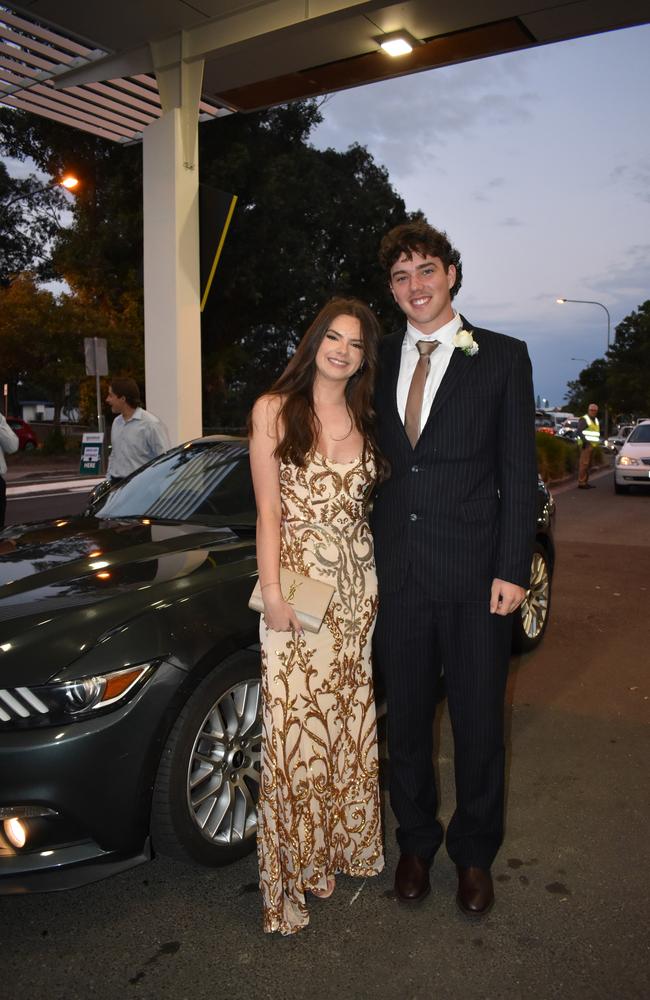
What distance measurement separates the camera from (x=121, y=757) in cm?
248

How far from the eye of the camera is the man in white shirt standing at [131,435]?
22.7ft

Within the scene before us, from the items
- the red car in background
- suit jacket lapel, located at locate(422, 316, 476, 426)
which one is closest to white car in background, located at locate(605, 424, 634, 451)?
suit jacket lapel, located at locate(422, 316, 476, 426)

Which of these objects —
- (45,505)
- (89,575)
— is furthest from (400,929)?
(45,505)

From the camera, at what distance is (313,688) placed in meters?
2.64

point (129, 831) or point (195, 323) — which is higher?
point (195, 323)

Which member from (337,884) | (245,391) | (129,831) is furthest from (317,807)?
(245,391)

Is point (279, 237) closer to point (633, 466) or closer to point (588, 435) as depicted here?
point (588, 435)

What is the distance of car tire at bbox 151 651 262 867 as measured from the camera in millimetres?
2658

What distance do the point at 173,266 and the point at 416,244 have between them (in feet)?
17.9

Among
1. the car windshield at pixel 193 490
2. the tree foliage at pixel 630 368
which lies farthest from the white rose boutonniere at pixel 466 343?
the tree foliage at pixel 630 368

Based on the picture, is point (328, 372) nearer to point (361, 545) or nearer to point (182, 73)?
point (361, 545)

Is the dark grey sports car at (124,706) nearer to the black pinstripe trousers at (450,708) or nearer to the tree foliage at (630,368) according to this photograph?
the black pinstripe trousers at (450,708)

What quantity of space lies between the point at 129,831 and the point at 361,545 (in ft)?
3.67

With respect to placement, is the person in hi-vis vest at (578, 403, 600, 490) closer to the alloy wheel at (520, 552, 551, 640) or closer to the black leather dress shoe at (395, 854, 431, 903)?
the alloy wheel at (520, 552, 551, 640)
